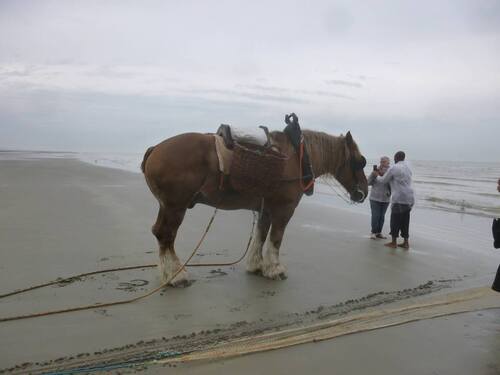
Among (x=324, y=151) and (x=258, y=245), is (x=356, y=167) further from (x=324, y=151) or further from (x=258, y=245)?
(x=258, y=245)

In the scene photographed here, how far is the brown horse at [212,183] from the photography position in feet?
14.7

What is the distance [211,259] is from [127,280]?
4.77 feet

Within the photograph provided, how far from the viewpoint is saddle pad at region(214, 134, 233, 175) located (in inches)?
179

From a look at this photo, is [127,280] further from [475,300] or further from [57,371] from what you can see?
[475,300]

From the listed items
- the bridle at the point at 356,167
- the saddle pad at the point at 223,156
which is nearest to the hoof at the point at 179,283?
the saddle pad at the point at 223,156

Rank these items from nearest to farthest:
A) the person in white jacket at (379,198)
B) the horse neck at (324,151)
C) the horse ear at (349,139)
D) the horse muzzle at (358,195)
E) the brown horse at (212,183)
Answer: the brown horse at (212,183)
the horse neck at (324,151)
the horse ear at (349,139)
the horse muzzle at (358,195)
the person in white jacket at (379,198)

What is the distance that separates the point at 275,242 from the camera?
200 inches

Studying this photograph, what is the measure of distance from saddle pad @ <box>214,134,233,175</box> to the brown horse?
57 millimetres

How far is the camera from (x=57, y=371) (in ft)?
8.82

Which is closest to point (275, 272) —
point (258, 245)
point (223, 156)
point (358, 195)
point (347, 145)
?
point (258, 245)

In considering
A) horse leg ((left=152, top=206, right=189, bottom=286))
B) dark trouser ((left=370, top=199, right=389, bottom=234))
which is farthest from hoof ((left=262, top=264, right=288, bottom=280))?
dark trouser ((left=370, top=199, right=389, bottom=234))

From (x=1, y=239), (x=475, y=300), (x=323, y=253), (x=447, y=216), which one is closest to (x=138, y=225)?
(x=1, y=239)

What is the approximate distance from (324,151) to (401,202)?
261cm

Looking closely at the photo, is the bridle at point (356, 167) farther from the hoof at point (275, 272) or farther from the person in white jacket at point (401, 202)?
the person in white jacket at point (401, 202)
